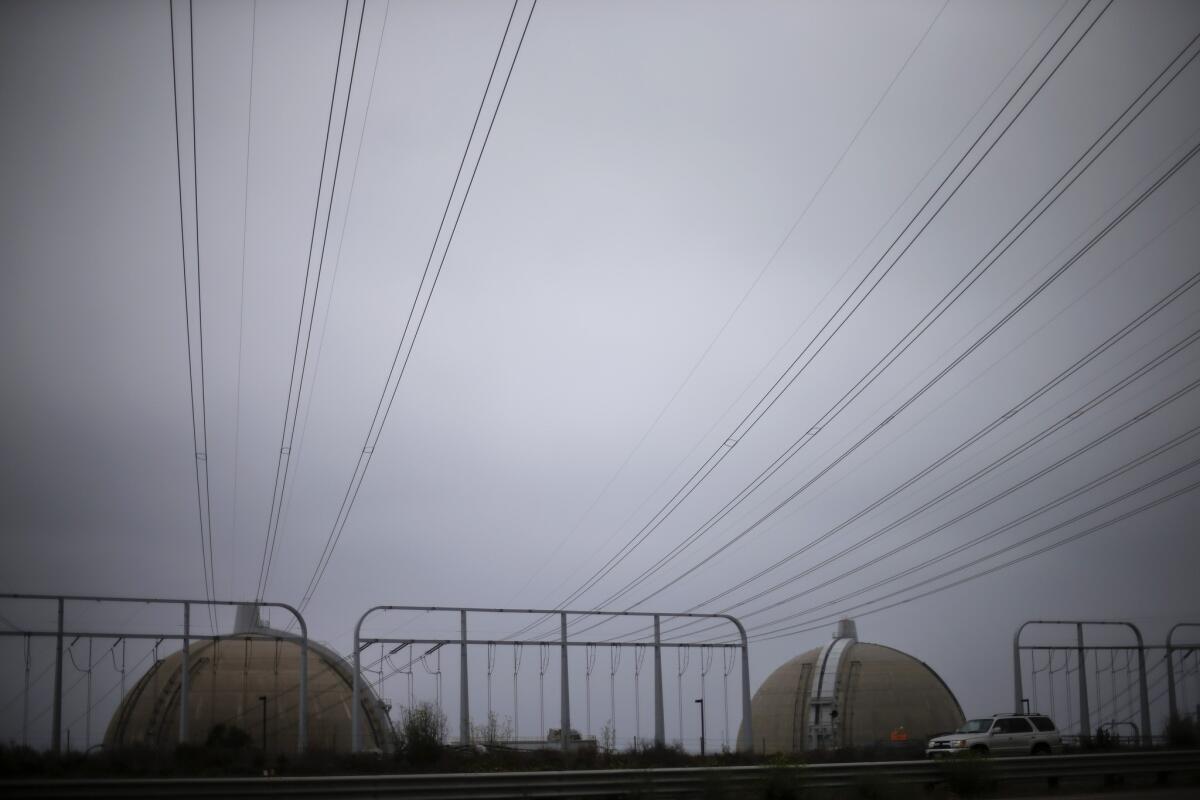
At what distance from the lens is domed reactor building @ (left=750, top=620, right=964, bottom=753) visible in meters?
64.3

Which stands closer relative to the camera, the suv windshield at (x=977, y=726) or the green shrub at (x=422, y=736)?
the green shrub at (x=422, y=736)

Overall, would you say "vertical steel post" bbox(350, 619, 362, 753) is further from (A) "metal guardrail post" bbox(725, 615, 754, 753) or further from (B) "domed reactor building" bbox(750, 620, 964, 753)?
(B) "domed reactor building" bbox(750, 620, 964, 753)

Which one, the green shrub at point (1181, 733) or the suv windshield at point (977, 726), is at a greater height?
the suv windshield at point (977, 726)

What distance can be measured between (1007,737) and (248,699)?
37.8m

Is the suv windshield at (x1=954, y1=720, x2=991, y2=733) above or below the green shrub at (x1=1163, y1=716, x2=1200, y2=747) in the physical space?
above

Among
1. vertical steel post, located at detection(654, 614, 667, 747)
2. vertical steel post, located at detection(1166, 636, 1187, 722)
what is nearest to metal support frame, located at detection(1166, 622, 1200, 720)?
vertical steel post, located at detection(1166, 636, 1187, 722)

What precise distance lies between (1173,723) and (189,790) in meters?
41.6

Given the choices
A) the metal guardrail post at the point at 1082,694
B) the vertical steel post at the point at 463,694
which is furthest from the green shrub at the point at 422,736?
the metal guardrail post at the point at 1082,694

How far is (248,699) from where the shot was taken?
55.8m

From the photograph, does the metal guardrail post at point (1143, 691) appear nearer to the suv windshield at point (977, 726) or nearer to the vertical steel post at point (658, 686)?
the suv windshield at point (977, 726)

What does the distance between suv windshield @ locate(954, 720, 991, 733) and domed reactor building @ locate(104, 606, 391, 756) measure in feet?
92.5

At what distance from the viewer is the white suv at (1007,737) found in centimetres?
3678

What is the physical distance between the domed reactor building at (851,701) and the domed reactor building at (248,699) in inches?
966

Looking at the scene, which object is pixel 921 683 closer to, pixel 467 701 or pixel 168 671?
pixel 467 701
